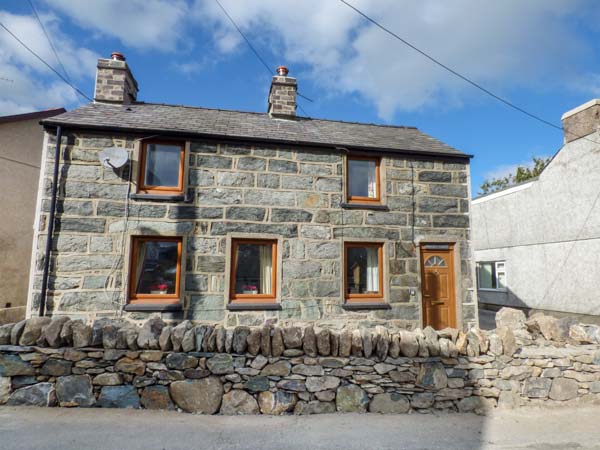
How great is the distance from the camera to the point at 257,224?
691 centimetres

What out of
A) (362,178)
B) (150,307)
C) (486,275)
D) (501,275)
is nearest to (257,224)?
(150,307)

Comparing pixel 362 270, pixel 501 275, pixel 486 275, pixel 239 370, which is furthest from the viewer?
pixel 486 275

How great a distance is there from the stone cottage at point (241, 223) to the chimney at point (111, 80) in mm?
25

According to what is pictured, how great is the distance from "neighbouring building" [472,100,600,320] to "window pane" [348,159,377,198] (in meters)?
7.31

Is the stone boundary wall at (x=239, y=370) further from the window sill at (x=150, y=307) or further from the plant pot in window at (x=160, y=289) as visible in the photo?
the plant pot in window at (x=160, y=289)

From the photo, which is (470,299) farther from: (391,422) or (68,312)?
(68,312)

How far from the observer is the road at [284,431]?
322 cm

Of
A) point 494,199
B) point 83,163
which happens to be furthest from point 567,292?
point 83,163

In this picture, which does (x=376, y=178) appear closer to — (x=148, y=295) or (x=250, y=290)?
(x=250, y=290)

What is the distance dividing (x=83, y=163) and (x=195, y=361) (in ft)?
16.4

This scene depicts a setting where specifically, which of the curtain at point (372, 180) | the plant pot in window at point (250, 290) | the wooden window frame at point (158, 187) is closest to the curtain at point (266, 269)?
the plant pot in window at point (250, 290)

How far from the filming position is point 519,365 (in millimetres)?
4223

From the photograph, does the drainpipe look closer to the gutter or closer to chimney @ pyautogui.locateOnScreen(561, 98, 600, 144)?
the gutter

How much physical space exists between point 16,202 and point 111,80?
15.8 ft
